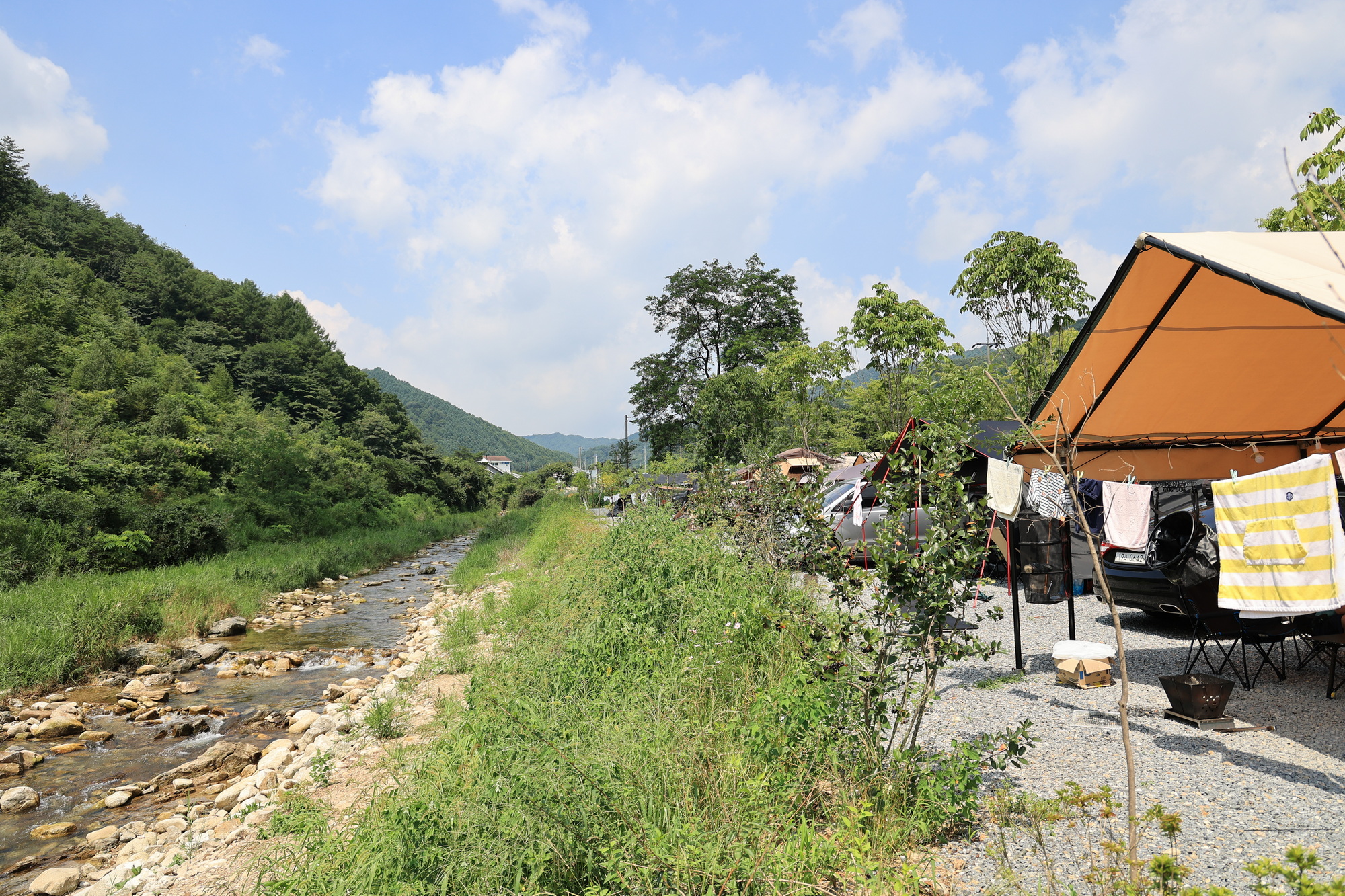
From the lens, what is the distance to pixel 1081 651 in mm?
5637

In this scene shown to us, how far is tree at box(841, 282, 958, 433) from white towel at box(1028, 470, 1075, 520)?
10.5 m

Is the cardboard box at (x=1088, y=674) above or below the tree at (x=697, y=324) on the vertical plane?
below

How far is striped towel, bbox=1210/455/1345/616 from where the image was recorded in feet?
14.0

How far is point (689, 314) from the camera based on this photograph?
38.2m

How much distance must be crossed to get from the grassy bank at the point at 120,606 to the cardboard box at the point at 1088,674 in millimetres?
13043

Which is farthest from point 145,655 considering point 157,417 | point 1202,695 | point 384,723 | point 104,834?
point 157,417

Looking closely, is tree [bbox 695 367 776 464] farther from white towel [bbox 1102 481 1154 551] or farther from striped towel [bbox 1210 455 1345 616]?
striped towel [bbox 1210 455 1345 616]

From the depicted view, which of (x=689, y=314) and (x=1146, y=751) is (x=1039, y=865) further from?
(x=689, y=314)

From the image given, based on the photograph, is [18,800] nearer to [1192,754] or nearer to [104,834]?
[104,834]

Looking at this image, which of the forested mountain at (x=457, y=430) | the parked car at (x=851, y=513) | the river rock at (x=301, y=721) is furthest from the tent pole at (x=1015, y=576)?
the forested mountain at (x=457, y=430)

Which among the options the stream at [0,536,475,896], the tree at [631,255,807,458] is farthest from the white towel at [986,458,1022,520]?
the tree at [631,255,807,458]

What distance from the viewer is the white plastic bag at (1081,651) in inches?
220

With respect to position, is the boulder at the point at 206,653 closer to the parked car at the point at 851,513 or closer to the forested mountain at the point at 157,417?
the forested mountain at the point at 157,417

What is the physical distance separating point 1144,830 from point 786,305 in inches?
1416
